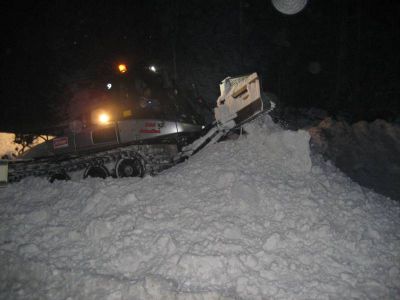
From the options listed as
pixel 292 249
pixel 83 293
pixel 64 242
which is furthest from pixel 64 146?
pixel 292 249

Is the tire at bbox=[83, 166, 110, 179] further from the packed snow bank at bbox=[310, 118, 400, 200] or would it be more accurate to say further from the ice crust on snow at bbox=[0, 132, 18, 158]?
the ice crust on snow at bbox=[0, 132, 18, 158]

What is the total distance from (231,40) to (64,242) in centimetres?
1741

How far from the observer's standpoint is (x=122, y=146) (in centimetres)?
786

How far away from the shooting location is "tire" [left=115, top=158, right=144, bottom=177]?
7927 millimetres

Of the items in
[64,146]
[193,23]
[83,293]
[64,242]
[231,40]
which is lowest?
[83,293]

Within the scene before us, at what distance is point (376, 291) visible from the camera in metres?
4.02

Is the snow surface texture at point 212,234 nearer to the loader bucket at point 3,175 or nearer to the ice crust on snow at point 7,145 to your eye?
the loader bucket at point 3,175

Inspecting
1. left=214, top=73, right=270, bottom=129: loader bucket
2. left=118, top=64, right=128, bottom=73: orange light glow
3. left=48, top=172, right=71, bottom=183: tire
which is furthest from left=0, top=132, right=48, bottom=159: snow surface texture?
left=214, top=73, right=270, bottom=129: loader bucket

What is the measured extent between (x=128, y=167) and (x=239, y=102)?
322 centimetres

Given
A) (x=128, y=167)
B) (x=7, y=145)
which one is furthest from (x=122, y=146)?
(x=7, y=145)

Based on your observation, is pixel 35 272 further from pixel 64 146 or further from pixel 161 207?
pixel 64 146

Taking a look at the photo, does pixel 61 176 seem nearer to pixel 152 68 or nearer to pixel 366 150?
pixel 152 68

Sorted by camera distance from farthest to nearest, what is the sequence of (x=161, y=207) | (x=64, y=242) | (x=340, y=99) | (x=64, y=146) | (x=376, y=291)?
(x=340, y=99) → (x=64, y=146) → (x=161, y=207) → (x=64, y=242) → (x=376, y=291)

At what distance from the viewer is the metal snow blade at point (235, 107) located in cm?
631
